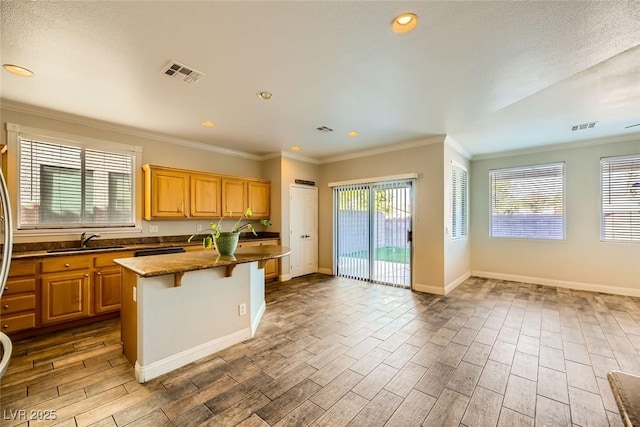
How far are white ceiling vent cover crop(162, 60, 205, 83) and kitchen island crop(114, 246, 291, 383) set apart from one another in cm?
181

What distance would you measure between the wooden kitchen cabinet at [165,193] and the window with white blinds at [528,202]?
623cm

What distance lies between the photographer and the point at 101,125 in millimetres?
3871

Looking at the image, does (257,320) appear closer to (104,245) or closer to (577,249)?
(104,245)

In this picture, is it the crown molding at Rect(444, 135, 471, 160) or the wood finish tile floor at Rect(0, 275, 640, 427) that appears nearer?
the wood finish tile floor at Rect(0, 275, 640, 427)

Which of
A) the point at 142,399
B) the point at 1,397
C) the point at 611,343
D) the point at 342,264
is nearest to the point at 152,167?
the point at 1,397

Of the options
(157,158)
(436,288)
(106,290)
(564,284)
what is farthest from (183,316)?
(564,284)

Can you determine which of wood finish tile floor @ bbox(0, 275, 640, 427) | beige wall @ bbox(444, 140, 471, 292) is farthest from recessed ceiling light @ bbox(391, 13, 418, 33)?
beige wall @ bbox(444, 140, 471, 292)

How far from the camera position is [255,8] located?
173 centimetres

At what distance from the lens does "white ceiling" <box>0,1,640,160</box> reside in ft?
5.84

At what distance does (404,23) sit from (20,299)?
465 centimetres

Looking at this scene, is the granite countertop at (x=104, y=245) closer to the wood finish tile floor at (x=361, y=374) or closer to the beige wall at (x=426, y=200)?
the wood finish tile floor at (x=361, y=374)

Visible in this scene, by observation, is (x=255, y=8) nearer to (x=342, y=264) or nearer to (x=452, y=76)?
(x=452, y=76)

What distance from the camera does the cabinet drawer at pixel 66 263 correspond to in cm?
307

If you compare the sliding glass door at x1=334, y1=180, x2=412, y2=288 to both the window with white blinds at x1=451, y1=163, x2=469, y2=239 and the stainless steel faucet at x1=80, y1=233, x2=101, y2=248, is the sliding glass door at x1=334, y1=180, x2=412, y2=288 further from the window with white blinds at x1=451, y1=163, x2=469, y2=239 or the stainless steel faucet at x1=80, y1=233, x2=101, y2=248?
the stainless steel faucet at x1=80, y1=233, x2=101, y2=248
